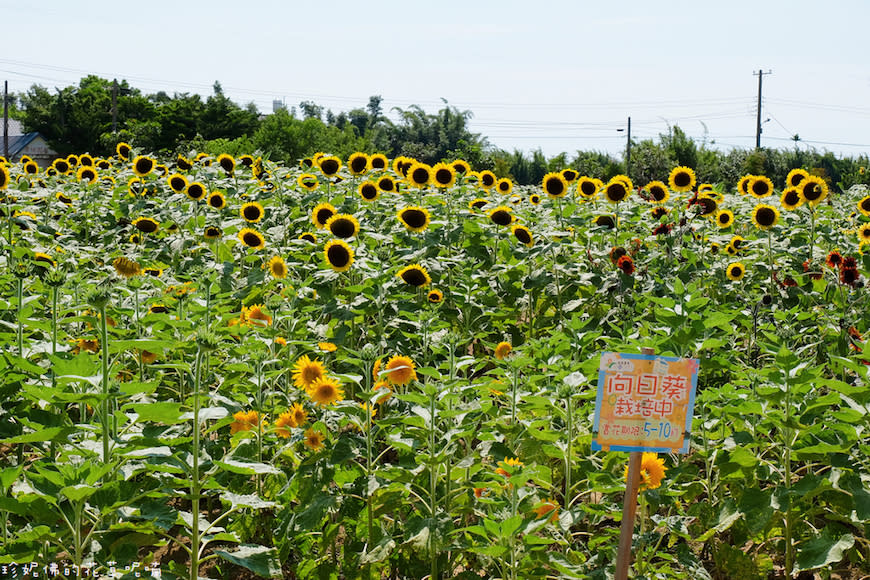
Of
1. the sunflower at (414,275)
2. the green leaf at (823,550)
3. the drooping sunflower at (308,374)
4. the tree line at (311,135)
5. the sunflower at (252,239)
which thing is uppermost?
the tree line at (311,135)

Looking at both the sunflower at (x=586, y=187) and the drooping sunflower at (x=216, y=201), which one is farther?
the sunflower at (x=586, y=187)

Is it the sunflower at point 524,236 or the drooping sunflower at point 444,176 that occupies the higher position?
the drooping sunflower at point 444,176

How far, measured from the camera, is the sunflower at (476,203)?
701 cm

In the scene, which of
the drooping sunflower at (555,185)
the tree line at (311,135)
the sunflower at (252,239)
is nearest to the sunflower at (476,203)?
the drooping sunflower at (555,185)

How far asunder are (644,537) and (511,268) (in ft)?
9.92

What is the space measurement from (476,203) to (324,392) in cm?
409

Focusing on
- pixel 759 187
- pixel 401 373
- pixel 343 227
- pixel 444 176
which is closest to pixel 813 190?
pixel 759 187

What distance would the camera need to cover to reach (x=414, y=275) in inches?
193

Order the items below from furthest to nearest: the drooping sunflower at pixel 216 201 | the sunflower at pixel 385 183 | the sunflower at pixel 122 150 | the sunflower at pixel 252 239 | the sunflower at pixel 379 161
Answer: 1. the sunflower at pixel 122 150
2. the sunflower at pixel 379 161
3. the sunflower at pixel 385 183
4. the drooping sunflower at pixel 216 201
5. the sunflower at pixel 252 239

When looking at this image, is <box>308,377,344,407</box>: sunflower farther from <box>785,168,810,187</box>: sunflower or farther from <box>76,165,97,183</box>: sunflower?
<box>76,165,97,183</box>: sunflower

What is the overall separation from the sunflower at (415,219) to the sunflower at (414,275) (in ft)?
3.09

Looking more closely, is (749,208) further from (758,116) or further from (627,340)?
(758,116)

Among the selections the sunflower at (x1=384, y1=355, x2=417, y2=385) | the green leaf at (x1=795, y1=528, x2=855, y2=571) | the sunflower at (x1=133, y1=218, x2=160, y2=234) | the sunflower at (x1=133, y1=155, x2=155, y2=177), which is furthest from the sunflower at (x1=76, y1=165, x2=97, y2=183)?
the green leaf at (x1=795, y1=528, x2=855, y2=571)

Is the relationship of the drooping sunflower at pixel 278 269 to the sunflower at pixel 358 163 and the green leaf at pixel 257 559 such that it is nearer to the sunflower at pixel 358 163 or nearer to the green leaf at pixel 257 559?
the sunflower at pixel 358 163
